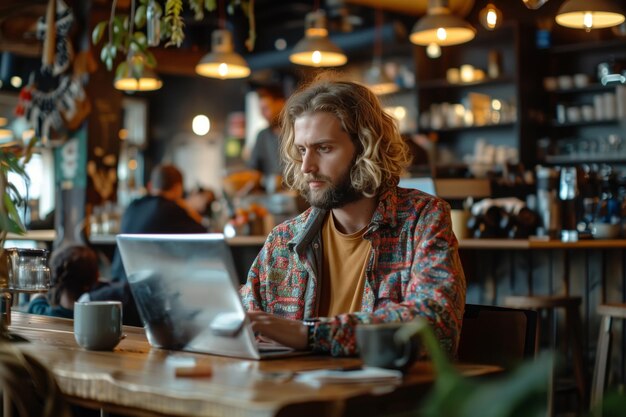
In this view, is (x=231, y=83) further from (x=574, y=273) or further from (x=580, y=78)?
(x=574, y=273)

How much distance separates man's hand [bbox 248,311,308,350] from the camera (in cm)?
181

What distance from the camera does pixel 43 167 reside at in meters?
11.3

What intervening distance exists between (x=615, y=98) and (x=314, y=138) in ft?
18.8

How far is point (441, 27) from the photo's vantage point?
5.32 metres

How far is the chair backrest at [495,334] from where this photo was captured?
206cm

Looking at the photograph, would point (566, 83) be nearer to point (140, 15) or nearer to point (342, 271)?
point (140, 15)

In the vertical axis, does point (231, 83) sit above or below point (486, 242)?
above

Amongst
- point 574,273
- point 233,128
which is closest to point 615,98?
point 574,273

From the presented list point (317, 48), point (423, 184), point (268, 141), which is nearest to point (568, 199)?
point (423, 184)

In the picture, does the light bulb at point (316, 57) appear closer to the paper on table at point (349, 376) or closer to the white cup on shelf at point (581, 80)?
the white cup on shelf at point (581, 80)

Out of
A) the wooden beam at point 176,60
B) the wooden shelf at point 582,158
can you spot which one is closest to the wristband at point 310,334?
the wooden shelf at point 582,158

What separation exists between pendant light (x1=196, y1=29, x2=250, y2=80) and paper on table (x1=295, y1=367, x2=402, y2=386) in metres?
4.89

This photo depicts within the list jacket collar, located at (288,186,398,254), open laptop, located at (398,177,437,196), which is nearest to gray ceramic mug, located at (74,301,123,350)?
jacket collar, located at (288,186,398,254)

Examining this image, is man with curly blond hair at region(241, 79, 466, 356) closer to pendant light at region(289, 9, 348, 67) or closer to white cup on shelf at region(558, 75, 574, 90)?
pendant light at region(289, 9, 348, 67)
